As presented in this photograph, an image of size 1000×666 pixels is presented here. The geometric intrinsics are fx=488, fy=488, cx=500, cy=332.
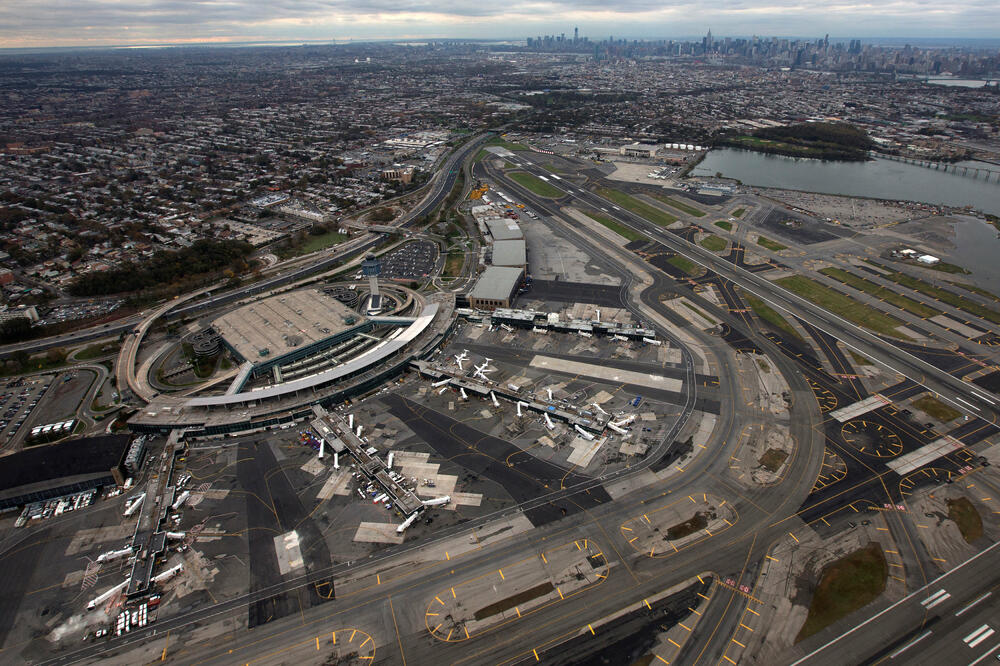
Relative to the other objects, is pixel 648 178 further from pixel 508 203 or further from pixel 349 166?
pixel 349 166

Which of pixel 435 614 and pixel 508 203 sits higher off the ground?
pixel 508 203

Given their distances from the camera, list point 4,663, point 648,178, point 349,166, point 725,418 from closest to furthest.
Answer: point 4,663 → point 725,418 → point 648,178 → point 349,166

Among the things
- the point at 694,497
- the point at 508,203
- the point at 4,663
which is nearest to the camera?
the point at 4,663

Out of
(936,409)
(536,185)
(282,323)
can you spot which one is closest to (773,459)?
(936,409)

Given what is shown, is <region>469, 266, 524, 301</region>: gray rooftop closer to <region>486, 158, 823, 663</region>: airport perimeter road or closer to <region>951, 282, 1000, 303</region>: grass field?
<region>486, 158, 823, 663</region>: airport perimeter road

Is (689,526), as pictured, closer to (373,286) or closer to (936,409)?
(936,409)

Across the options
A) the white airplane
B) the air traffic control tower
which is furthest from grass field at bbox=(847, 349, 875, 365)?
the air traffic control tower

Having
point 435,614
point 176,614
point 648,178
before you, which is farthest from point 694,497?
point 648,178
